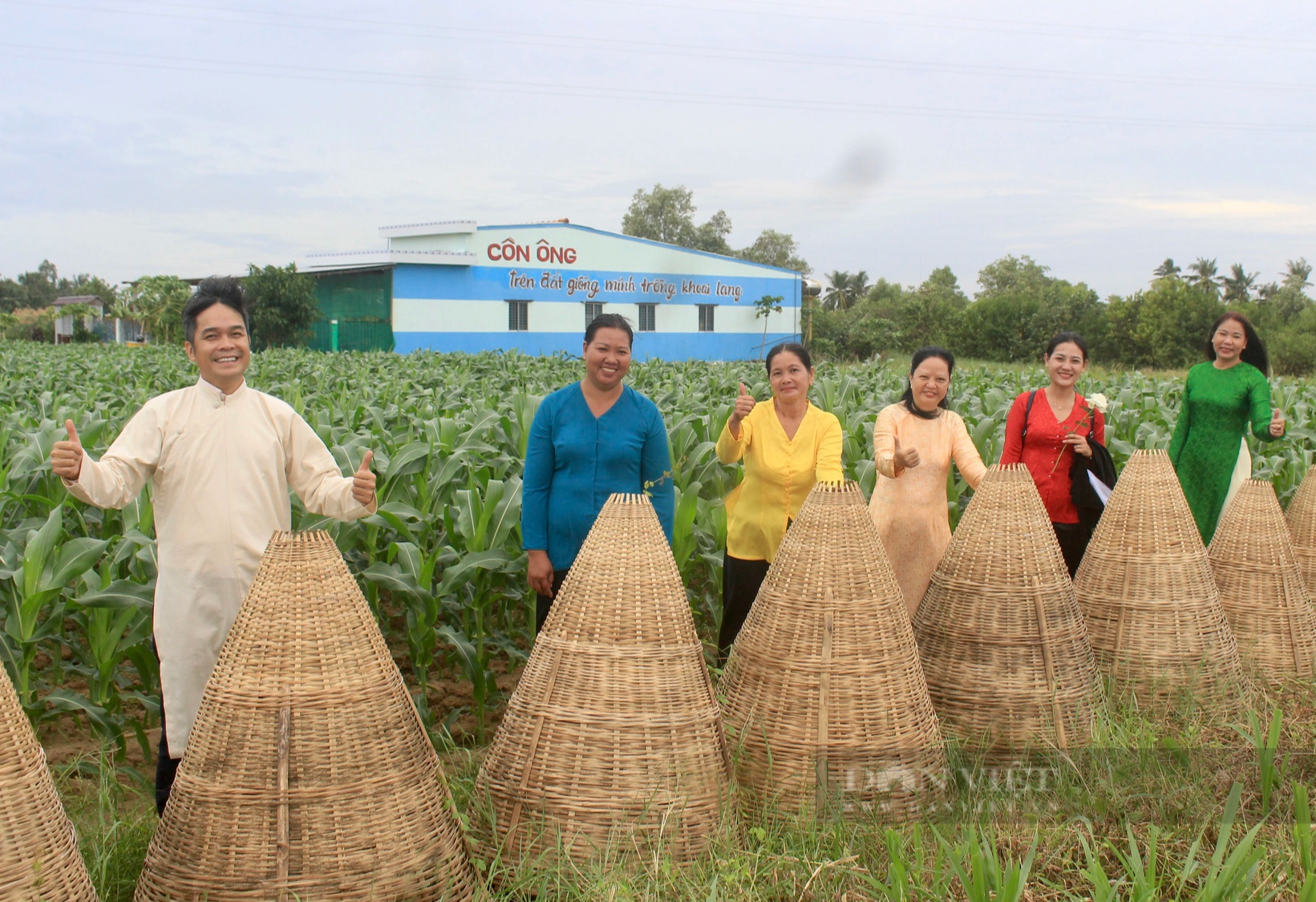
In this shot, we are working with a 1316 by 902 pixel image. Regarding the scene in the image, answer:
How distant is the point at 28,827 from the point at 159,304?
43.3 meters

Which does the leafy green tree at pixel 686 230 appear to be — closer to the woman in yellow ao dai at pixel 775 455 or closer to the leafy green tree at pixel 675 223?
the leafy green tree at pixel 675 223

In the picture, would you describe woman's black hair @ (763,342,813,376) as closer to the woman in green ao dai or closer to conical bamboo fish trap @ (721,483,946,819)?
conical bamboo fish trap @ (721,483,946,819)

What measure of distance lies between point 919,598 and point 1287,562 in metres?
1.73

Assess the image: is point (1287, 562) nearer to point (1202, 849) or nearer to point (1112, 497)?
point (1112, 497)

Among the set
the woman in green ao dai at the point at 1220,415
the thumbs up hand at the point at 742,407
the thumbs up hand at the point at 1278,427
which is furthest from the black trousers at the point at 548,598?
the thumbs up hand at the point at 1278,427

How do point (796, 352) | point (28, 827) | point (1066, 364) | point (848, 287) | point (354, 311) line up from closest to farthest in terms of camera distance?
point (28, 827)
point (796, 352)
point (1066, 364)
point (354, 311)
point (848, 287)

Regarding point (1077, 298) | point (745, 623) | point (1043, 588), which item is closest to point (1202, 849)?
point (1043, 588)

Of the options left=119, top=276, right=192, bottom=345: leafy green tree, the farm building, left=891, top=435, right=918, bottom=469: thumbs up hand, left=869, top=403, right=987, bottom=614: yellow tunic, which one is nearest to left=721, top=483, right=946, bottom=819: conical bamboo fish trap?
left=891, top=435, right=918, bottom=469: thumbs up hand

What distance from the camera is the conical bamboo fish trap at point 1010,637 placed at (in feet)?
11.4

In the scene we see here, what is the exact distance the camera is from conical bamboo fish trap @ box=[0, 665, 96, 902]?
196 cm

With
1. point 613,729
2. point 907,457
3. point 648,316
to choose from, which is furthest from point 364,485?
point 648,316

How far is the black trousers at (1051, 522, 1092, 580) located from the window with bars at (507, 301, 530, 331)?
94.6 feet

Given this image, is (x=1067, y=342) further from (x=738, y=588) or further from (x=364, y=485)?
(x=364, y=485)

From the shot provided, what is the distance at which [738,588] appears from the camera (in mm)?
4141
